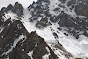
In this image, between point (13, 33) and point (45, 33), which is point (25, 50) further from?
point (45, 33)

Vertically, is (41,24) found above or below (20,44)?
above

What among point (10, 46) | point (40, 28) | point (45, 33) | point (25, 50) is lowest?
point (25, 50)

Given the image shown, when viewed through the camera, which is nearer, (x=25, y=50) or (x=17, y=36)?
(x=25, y=50)

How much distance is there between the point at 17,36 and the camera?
8762cm

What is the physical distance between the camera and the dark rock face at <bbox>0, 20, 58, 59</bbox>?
250 feet

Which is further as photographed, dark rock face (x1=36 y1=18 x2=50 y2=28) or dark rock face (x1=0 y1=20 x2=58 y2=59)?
dark rock face (x1=36 y1=18 x2=50 y2=28)

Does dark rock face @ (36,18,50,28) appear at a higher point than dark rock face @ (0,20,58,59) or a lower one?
higher

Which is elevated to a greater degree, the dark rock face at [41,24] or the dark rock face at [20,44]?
the dark rock face at [41,24]

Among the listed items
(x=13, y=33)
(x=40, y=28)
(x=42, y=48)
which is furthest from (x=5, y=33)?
(x=40, y=28)

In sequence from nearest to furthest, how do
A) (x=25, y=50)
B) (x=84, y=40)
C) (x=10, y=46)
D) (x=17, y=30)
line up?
(x=25, y=50) < (x=10, y=46) < (x=17, y=30) < (x=84, y=40)

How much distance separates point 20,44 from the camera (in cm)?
8012

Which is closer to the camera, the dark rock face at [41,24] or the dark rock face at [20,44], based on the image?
the dark rock face at [20,44]

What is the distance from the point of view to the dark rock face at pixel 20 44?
76062 millimetres

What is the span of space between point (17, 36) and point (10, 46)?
544 centimetres
